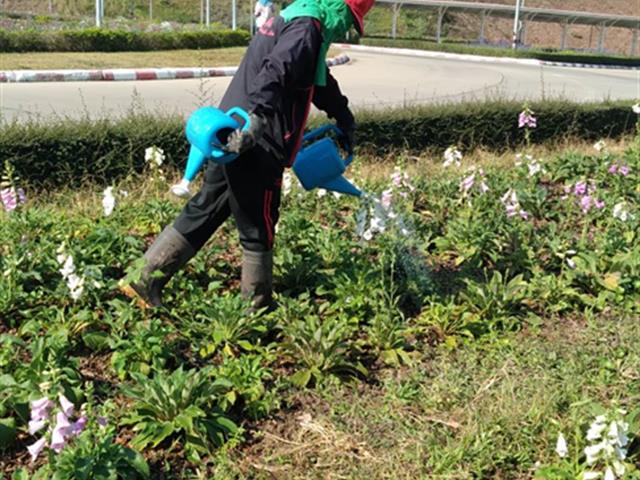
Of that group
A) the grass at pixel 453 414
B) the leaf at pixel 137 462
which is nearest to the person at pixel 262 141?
the grass at pixel 453 414

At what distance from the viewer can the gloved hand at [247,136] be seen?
3037mm

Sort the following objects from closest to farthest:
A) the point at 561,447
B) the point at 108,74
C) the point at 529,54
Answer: the point at 561,447 < the point at 108,74 < the point at 529,54

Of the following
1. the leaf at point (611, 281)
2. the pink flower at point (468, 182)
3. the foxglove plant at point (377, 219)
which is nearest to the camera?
the foxglove plant at point (377, 219)

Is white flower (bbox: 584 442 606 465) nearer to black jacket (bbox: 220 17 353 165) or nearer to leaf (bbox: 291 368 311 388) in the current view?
leaf (bbox: 291 368 311 388)

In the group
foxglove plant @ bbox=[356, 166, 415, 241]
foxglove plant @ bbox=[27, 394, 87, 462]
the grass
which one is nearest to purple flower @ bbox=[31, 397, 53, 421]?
foxglove plant @ bbox=[27, 394, 87, 462]

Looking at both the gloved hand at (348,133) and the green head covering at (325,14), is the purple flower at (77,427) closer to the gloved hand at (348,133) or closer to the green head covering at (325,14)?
the green head covering at (325,14)

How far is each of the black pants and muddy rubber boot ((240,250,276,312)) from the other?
38 millimetres

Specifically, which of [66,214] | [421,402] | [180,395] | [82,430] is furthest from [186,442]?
[66,214]

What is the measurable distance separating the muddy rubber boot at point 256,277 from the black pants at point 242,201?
0.04m

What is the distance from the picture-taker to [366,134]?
757 centimetres

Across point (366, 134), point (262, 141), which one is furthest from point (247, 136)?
point (366, 134)

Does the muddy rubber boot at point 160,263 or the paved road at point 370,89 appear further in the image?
the paved road at point 370,89

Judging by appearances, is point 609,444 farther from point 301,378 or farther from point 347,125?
point 347,125

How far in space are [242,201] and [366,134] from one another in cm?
431
